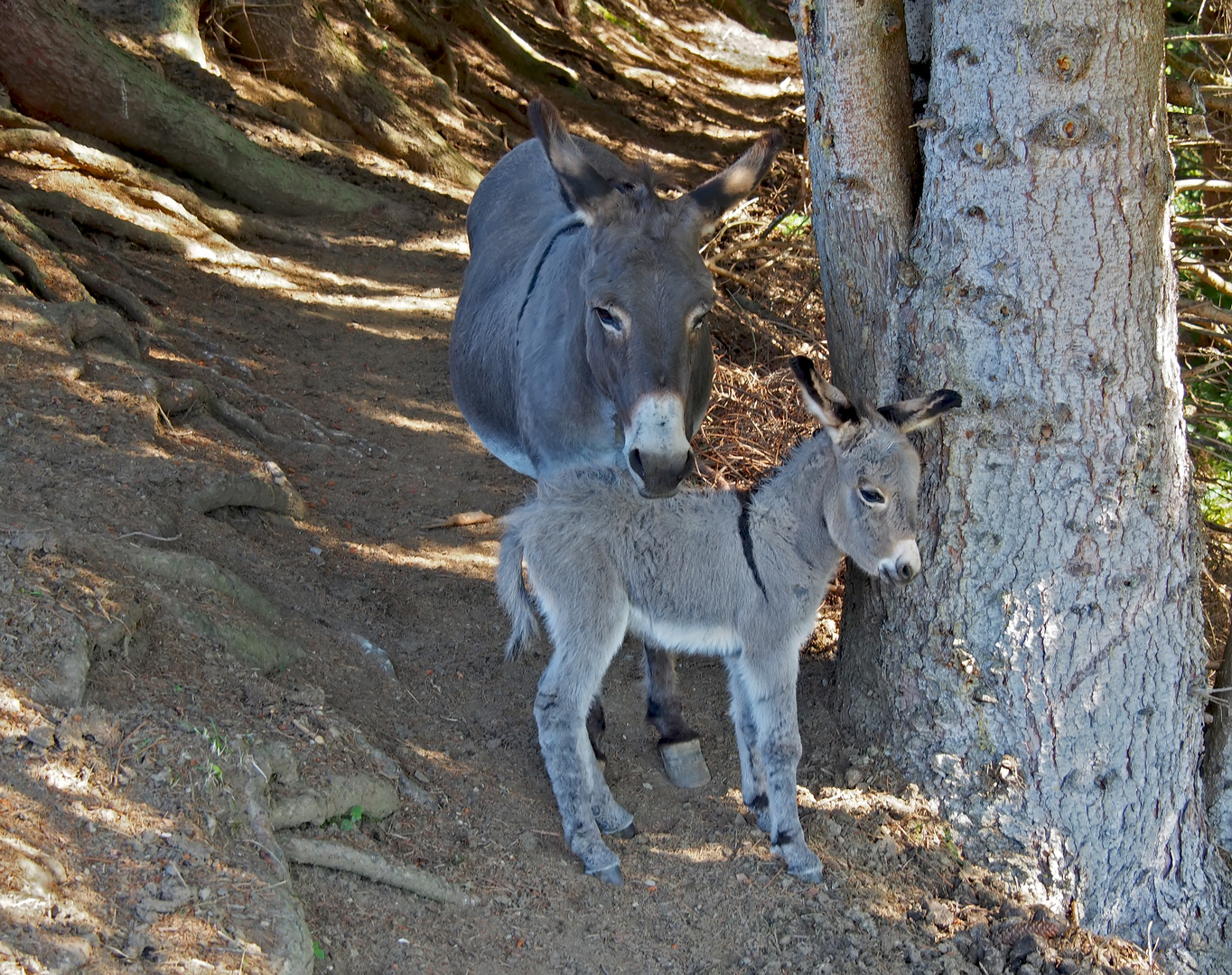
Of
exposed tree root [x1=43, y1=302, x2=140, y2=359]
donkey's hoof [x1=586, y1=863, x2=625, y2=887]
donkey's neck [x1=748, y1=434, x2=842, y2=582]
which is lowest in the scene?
donkey's hoof [x1=586, y1=863, x2=625, y2=887]

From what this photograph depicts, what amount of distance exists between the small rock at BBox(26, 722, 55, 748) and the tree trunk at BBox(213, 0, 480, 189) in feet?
26.2

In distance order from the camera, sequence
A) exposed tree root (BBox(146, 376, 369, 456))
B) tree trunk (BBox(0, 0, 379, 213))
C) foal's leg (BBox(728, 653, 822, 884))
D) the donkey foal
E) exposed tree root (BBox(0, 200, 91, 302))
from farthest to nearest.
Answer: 1. tree trunk (BBox(0, 0, 379, 213))
2. exposed tree root (BBox(0, 200, 91, 302))
3. exposed tree root (BBox(146, 376, 369, 456))
4. foal's leg (BBox(728, 653, 822, 884))
5. the donkey foal

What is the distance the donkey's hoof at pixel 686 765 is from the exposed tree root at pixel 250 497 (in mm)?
2161

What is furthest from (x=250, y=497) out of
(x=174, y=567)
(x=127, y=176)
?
(x=127, y=176)

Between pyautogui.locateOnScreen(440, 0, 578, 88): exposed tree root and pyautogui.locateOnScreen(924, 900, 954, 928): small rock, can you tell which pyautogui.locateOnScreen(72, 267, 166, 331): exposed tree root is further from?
pyautogui.locateOnScreen(440, 0, 578, 88): exposed tree root

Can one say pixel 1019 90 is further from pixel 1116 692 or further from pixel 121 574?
pixel 121 574

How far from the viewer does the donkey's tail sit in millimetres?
3787

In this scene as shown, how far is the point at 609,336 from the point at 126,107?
18.9 ft

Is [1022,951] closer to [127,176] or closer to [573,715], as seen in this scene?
[573,715]

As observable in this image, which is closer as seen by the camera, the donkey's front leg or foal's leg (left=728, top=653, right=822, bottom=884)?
foal's leg (left=728, top=653, right=822, bottom=884)

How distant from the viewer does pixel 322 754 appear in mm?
3199

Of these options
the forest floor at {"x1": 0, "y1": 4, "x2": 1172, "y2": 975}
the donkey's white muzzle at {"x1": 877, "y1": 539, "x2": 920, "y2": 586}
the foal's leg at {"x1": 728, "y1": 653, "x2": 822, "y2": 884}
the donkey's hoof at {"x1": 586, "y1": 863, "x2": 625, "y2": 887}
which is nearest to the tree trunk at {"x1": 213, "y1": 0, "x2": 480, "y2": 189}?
the forest floor at {"x1": 0, "y1": 4, "x2": 1172, "y2": 975}

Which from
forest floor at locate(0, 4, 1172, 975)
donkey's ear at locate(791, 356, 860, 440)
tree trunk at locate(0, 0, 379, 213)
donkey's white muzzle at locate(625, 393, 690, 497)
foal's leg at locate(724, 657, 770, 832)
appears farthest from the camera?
tree trunk at locate(0, 0, 379, 213)

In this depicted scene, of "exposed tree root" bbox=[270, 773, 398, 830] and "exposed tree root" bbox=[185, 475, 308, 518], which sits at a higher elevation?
"exposed tree root" bbox=[185, 475, 308, 518]
